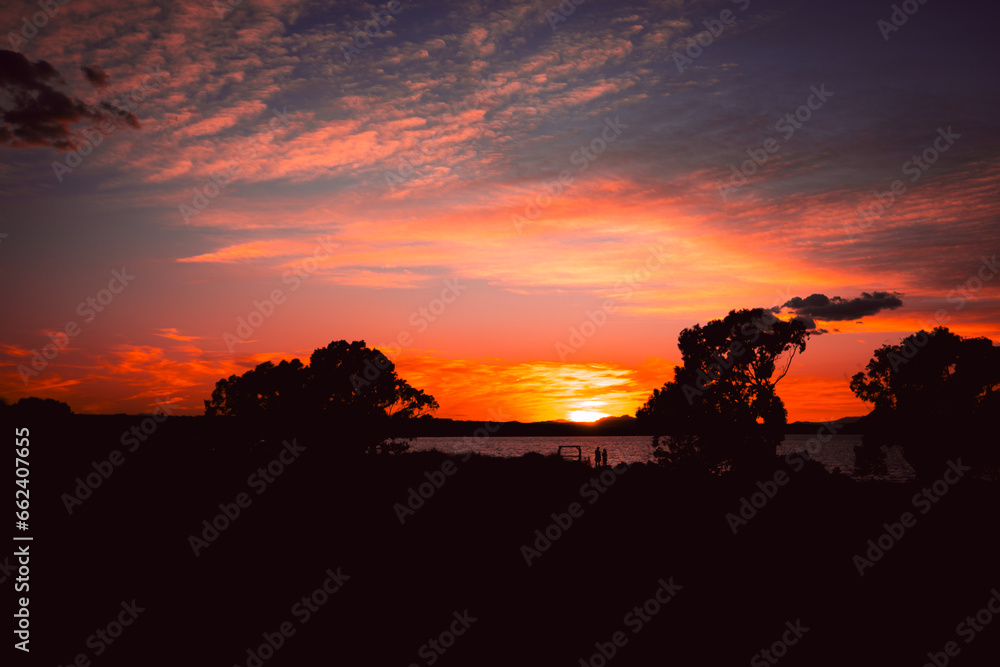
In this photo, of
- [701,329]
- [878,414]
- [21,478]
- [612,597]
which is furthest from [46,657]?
[878,414]

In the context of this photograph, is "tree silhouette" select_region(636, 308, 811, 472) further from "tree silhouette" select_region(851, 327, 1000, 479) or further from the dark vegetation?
"tree silhouette" select_region(851, 327, 1000, 479)

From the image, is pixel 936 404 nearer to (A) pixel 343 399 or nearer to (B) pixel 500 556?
(B) pixel 500 556

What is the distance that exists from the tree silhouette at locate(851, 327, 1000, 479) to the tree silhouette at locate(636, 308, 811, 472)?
47.5ft

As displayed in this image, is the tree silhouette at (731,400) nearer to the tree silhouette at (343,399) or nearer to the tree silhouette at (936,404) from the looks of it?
the tree silhouette at (936,404)

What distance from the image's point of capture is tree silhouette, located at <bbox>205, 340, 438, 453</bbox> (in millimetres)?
62781

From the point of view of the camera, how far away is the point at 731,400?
Answer: 45094mm

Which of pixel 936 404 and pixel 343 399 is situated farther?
pixel 343 399

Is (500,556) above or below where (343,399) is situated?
above

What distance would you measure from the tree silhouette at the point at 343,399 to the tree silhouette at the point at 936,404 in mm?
47105

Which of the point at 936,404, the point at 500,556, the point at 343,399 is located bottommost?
the point at 343,399

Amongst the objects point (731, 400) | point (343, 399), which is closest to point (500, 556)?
point (731, 400)

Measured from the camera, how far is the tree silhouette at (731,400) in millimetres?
44188

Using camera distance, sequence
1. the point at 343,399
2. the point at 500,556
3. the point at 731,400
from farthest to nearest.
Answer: the point at 343,399 < the point at 731,400 < the point at 500,556

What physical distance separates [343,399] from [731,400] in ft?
139
